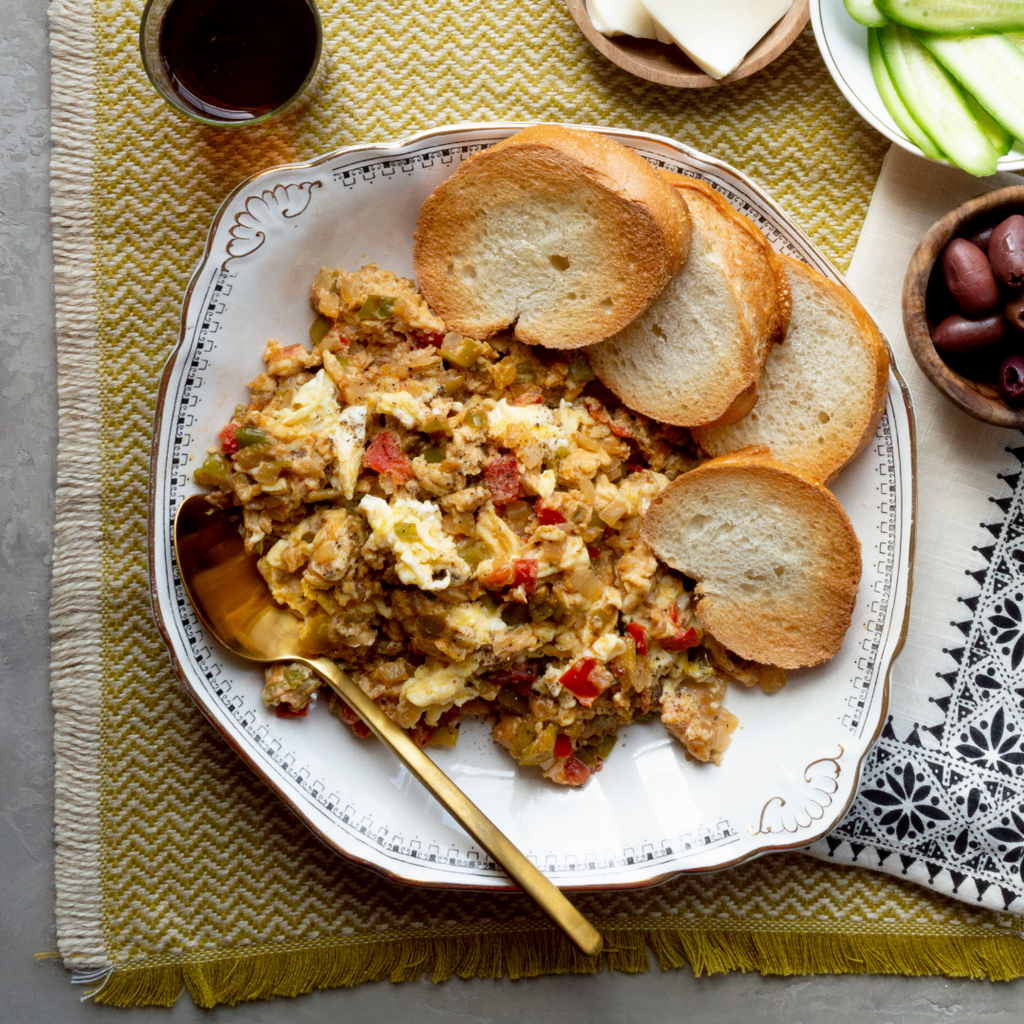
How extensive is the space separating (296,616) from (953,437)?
234 centimetres

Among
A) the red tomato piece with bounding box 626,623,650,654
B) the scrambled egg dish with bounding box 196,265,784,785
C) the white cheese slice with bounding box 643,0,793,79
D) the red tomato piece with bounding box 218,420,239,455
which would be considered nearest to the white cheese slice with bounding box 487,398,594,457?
the scrambled egg dish with bounding box 196,265,784,785

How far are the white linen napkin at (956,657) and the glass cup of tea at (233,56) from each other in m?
1.99

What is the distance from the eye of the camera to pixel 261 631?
8.61 feet

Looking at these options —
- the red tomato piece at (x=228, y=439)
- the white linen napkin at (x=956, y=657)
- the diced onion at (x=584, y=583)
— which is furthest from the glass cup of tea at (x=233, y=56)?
the white linen napkin at (x=956, y=657)

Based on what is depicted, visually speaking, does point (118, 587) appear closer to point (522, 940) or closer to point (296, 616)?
point (296, 616)

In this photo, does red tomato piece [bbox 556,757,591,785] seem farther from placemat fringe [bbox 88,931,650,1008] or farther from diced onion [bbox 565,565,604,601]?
placemat fringe [bbox 88,931,650,1008]

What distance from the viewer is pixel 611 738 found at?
2744 millimetres

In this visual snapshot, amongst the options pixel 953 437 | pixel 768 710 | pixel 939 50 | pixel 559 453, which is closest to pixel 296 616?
pixel 559 453

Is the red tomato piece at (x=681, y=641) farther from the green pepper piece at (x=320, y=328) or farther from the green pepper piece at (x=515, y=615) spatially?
the green pepper piece at (x=320, y=328)

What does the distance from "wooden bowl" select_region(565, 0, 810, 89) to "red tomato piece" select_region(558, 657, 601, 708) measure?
194cm

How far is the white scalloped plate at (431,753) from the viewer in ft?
8.52

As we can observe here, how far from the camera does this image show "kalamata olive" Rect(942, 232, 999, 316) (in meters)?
2.53

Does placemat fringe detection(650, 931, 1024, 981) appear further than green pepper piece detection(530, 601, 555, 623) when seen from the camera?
Yes

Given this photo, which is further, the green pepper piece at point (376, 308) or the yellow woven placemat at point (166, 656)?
the yellow woven placemat at point (166, 656)
